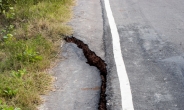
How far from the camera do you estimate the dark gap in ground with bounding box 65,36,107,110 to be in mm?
3430

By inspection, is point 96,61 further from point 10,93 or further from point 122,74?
point 10,93

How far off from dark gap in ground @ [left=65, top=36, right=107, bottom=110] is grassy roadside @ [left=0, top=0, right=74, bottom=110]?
1.06 ft

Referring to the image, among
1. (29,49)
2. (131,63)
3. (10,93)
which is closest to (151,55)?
(131,63)

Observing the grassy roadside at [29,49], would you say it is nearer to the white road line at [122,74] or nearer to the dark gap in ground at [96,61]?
the dark gap in ground at [96,61]

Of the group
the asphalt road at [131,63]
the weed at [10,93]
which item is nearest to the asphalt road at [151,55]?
the asphalt road at [131,63]

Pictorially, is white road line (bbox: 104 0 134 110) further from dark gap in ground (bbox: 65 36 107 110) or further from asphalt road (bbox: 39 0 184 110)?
dark gap in ground (bbox: 65 36 107 110)

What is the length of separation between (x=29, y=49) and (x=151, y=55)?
181 cm

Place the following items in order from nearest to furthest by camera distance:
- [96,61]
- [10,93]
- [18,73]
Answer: [10,93]
[18,73]
[96,61]

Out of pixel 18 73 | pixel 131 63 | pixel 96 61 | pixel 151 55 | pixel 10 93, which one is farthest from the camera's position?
pixel 151 55

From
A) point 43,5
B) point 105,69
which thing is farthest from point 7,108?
point 43,5

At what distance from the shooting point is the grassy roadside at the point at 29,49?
11.5 feet

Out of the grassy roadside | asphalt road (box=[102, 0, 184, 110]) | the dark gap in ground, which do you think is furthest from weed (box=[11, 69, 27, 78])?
asphalt road (box=[102, 0, 184, 110])

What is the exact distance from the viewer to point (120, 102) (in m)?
3.32

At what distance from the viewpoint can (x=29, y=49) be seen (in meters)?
4.57
